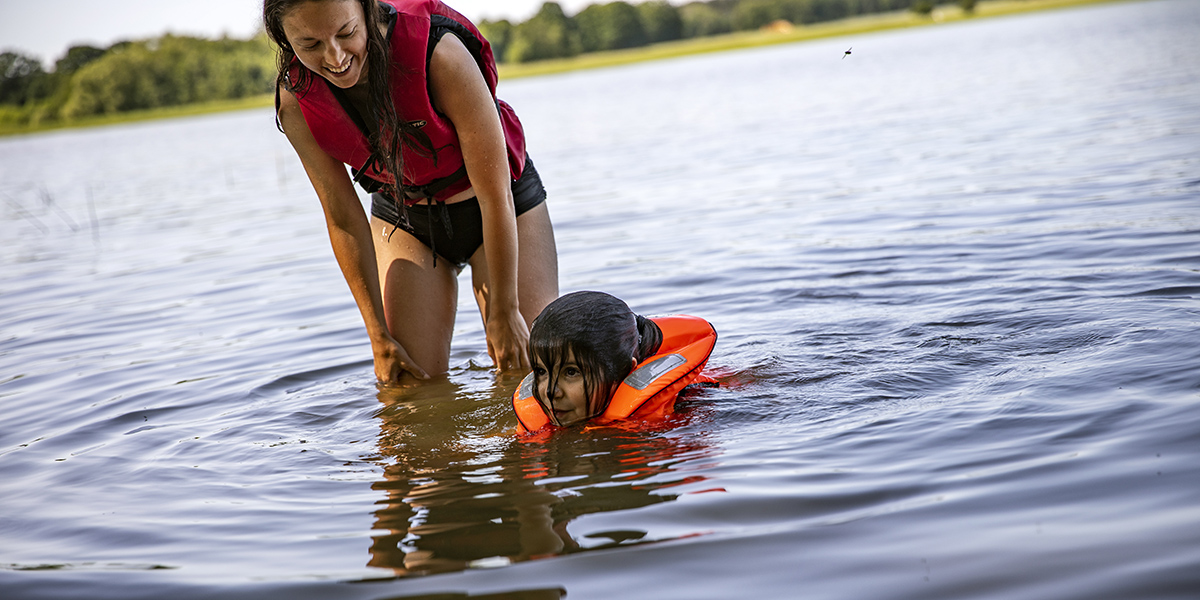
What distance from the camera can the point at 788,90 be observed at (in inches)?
1085

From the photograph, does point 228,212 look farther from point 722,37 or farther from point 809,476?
point 722,37

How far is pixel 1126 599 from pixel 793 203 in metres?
8.11

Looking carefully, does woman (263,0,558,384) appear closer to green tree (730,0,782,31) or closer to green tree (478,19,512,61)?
green tree (730,0,782,31)

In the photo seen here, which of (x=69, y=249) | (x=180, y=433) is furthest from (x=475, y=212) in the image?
(x=69, y=249)

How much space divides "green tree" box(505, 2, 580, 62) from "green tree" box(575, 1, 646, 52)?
1.28 meters

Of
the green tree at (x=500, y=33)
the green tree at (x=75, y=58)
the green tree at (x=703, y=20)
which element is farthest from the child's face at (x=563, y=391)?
the green tree at (x=500, y=33)

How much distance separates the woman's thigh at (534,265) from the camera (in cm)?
480

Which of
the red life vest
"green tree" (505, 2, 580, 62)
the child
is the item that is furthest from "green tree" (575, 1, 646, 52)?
the child

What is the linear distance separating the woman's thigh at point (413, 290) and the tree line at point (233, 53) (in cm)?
4892

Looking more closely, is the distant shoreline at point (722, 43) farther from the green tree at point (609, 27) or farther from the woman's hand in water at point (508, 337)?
the woman's hand in water at point (508, 337)

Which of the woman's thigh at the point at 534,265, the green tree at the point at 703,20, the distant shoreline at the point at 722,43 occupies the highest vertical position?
the green tree at the point at 703,20

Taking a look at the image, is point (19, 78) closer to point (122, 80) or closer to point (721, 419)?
point (122, 80)

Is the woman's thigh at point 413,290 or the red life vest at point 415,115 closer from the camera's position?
the red life vest at point 415,115

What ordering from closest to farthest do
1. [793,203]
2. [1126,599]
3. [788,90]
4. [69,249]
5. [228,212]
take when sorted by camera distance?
[1126,599]
[793,203]
[69,249]
[228,212]
[788,90]
